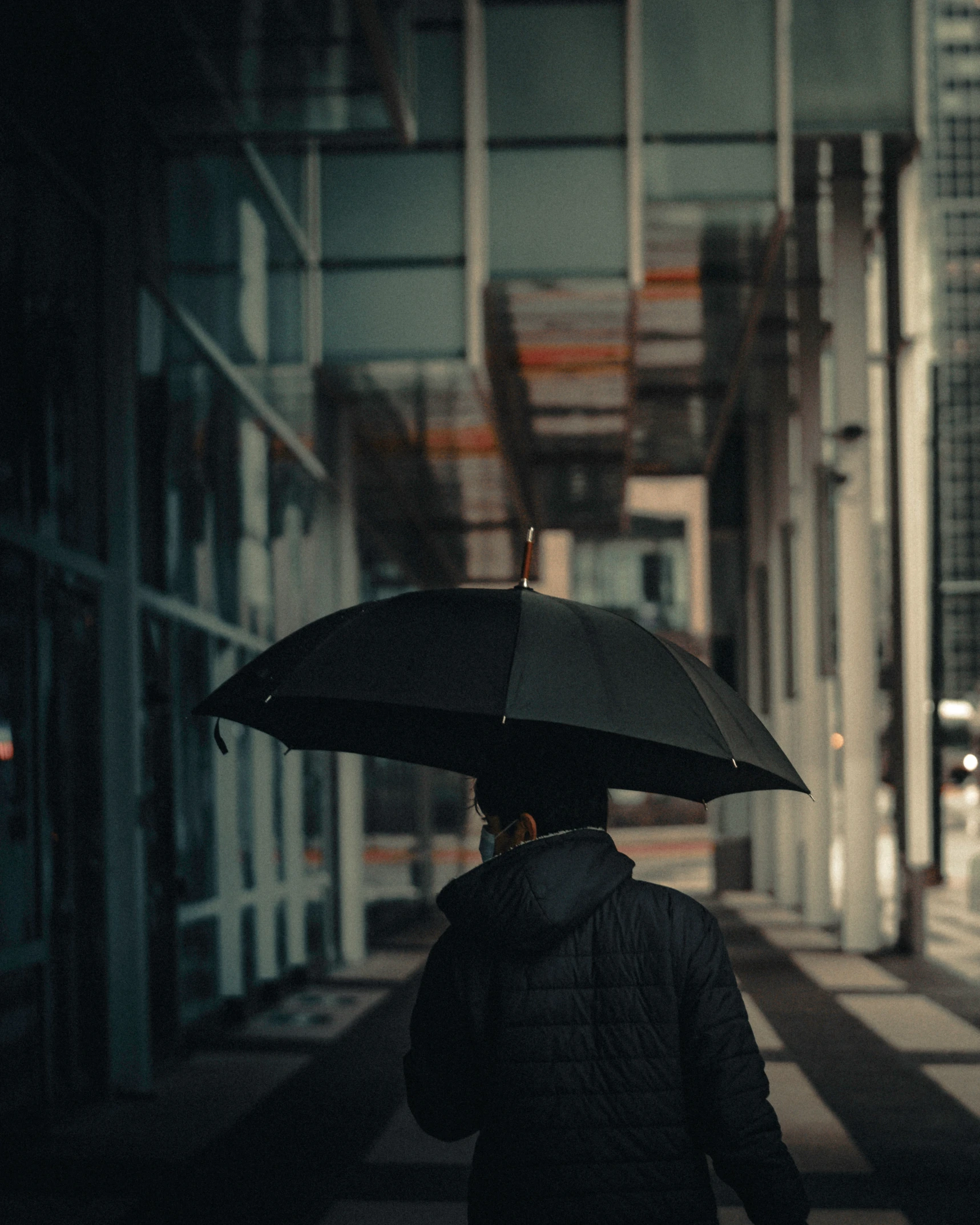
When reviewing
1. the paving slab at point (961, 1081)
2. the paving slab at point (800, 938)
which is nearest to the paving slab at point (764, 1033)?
the paving slab at point (961, 1081)

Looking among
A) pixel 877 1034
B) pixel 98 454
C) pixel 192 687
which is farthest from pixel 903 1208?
pixel 192 687

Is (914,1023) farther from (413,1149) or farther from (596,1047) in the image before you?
(596,1047)

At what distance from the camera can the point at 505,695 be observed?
323cm

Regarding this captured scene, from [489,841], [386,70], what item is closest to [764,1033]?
[386,70]

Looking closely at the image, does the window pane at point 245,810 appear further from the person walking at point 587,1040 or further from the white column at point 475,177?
the person walking at point 587,1040

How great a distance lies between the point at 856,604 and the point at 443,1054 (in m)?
14.1

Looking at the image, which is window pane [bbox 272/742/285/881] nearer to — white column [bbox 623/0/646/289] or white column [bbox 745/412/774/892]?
white column [bbox 623/0/646/289]

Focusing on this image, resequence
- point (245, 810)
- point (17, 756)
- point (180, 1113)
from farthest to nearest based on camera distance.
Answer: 1. point (245, 810)
2. point (180, 1113)
3. point (17, 756)

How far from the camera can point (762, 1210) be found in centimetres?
272

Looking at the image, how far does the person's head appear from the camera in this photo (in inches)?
109

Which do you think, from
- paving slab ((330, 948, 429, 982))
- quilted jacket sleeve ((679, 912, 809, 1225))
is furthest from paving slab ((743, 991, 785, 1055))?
quilted jacket sleeve ((679, 912, 809, 1225))

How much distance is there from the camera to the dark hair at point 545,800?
9.09 feet

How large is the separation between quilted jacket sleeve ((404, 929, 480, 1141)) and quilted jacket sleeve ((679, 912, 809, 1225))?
346 millimetres

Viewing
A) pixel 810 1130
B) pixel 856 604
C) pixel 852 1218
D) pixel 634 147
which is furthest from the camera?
pixel 856 604
